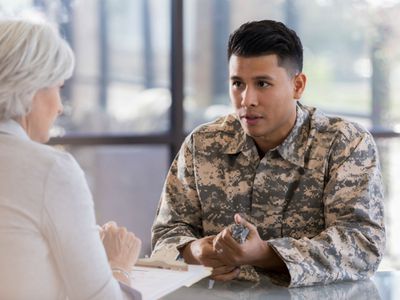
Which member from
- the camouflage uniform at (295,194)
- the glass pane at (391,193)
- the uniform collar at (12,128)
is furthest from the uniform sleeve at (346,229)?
the glass pane at (391,193)

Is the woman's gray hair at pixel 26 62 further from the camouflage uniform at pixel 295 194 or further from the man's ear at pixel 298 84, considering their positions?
the man's ear at pixel 298 84

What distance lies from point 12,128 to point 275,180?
41.0 inches

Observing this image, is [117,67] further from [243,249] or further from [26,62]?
[26,62]

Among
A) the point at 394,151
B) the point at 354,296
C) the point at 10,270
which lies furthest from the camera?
the point at 394,151

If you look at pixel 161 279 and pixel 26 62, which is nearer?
pixel 26 62

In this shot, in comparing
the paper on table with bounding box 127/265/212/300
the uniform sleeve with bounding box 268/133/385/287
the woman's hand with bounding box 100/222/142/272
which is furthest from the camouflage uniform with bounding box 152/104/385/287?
the woman's hand with bounding box 100/222/142/272

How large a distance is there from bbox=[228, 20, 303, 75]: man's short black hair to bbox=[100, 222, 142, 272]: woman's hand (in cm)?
82

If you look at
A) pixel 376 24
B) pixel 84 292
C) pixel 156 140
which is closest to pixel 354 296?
pixel 84 292

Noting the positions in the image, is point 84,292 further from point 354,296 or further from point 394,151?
point 394,151

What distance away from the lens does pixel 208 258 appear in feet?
8.02

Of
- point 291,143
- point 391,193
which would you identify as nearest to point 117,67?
point 391,193

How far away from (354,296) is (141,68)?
2.73 meters

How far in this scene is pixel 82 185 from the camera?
6.00 feet

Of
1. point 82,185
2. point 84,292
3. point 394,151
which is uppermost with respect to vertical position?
point 82,185
